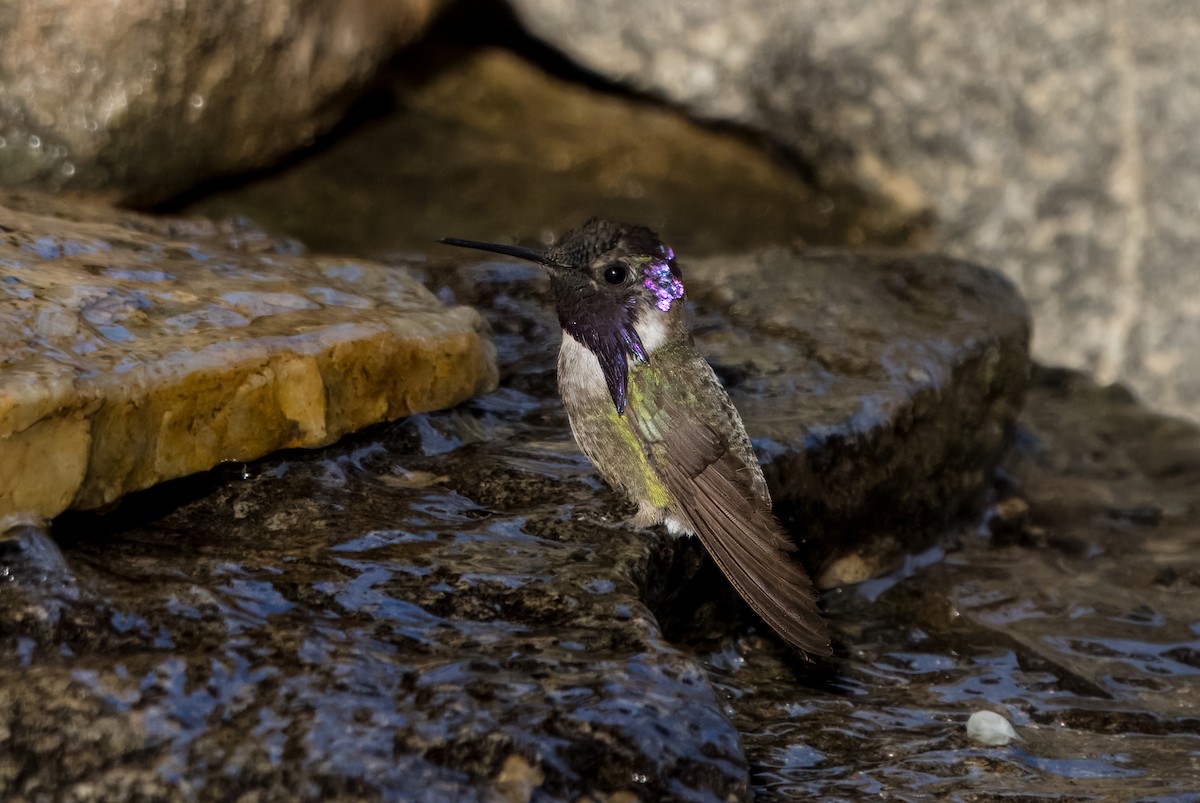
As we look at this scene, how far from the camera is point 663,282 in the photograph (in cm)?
388

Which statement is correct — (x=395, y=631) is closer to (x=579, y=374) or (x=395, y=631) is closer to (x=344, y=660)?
(x=344, y=660)

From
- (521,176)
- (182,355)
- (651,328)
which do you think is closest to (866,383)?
(651,328)

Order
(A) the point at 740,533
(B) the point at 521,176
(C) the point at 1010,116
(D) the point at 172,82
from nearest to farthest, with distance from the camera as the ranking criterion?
(A) the point at 740,533, (D) the point at 172,82, (C) the point at 1010,116, (B) the point at 521,176

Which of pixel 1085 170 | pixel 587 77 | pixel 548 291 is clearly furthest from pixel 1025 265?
pixel 548 291

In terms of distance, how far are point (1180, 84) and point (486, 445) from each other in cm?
439

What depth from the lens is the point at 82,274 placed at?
374 centimetres

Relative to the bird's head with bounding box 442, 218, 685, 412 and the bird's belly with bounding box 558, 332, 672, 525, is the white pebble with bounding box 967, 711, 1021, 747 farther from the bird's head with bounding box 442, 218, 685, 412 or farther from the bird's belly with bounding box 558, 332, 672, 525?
the bird's head with bounding box 442, 218, 685, 412

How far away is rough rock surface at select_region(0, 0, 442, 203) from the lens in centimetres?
600

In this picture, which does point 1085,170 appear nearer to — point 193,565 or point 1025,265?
point 1025,265

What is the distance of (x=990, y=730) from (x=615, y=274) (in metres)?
1.60

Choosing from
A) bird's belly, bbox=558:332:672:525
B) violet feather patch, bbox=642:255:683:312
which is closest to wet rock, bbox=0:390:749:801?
bird's belly, bbox=558:332:672:525

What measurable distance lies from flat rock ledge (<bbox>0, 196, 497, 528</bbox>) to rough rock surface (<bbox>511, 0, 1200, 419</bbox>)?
3625mm

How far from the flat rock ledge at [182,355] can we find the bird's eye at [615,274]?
60 centimetres

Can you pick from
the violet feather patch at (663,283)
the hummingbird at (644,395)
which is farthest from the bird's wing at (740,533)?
the violet feather patch at (663,283)
